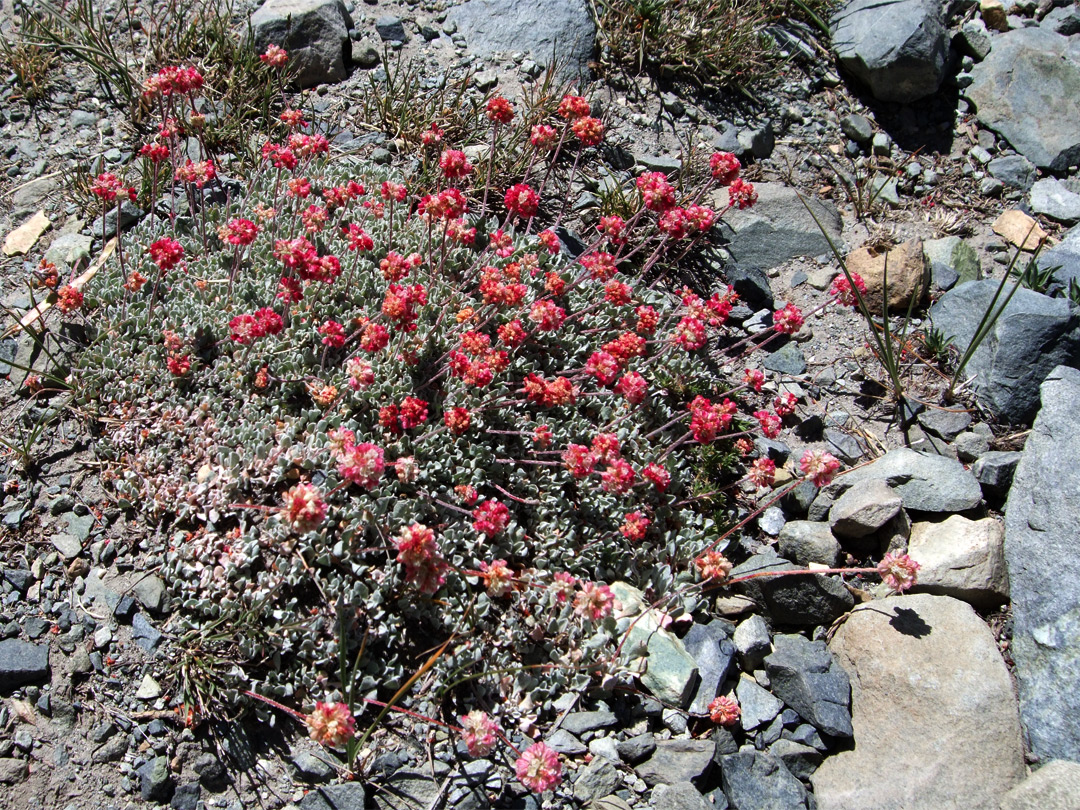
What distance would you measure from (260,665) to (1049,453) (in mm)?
4224

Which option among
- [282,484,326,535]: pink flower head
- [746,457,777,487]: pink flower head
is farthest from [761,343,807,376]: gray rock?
[282,484,326,535]: pink flower head

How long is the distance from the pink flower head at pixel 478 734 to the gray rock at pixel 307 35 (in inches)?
197

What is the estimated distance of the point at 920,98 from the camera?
6.92 metres

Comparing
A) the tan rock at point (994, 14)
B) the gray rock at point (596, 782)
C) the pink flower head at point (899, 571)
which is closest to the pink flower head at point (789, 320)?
the pink flower head at point (899, 571)

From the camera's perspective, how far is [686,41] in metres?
6.78

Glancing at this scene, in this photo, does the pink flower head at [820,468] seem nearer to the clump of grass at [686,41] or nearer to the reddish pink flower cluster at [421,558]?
the reddish pink flower cluster at [421,558]

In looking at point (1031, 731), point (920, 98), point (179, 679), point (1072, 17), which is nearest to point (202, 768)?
point (179, 679)

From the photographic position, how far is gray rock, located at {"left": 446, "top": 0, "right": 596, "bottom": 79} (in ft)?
21.7

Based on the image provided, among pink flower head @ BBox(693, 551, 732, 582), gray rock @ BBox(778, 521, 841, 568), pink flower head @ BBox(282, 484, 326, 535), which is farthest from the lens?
gray rock @ BBox(778, 521, 841, 568)

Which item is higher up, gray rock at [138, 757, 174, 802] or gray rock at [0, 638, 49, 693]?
gray rock at [0, 638, 49, 693]

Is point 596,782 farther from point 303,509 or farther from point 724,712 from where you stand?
point 303,509

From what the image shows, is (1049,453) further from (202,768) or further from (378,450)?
(202,768)

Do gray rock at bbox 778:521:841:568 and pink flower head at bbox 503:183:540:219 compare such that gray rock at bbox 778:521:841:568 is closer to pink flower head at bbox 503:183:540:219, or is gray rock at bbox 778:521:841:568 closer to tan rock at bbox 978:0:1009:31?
pink flower head at bbox 503:183:540:219

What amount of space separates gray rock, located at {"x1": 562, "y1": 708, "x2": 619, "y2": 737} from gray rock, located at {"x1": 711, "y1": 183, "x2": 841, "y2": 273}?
3.52m
